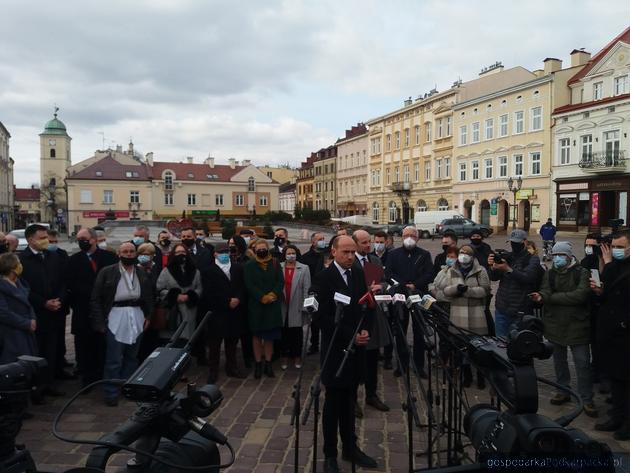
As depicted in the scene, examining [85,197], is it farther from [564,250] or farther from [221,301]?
[564,250]

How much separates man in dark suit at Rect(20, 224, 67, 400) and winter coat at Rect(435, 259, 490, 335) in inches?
187

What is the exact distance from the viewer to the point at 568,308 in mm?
5441

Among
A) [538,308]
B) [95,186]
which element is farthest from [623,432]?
[95,186]

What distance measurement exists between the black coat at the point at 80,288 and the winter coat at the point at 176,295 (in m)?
0.85

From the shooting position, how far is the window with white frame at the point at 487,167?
44875 mm

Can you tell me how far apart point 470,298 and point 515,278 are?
1.94ft

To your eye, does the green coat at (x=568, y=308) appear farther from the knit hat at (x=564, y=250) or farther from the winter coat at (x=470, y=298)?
the winter coat at (x=470, y=298)

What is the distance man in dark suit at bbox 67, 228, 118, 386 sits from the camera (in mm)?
6199

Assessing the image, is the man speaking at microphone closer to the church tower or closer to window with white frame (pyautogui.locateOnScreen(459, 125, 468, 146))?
window with white frame (pyautogui.locateOnScreen(459, 125, 468, 146))

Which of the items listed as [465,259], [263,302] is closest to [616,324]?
[465,259]

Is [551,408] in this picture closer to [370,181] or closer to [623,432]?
[623,432]

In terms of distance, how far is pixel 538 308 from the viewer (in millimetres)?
6363

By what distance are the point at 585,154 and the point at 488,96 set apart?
11402 mm

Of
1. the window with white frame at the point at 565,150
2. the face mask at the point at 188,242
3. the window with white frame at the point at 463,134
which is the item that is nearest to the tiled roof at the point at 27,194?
the window with white frame at the point at 463,134
